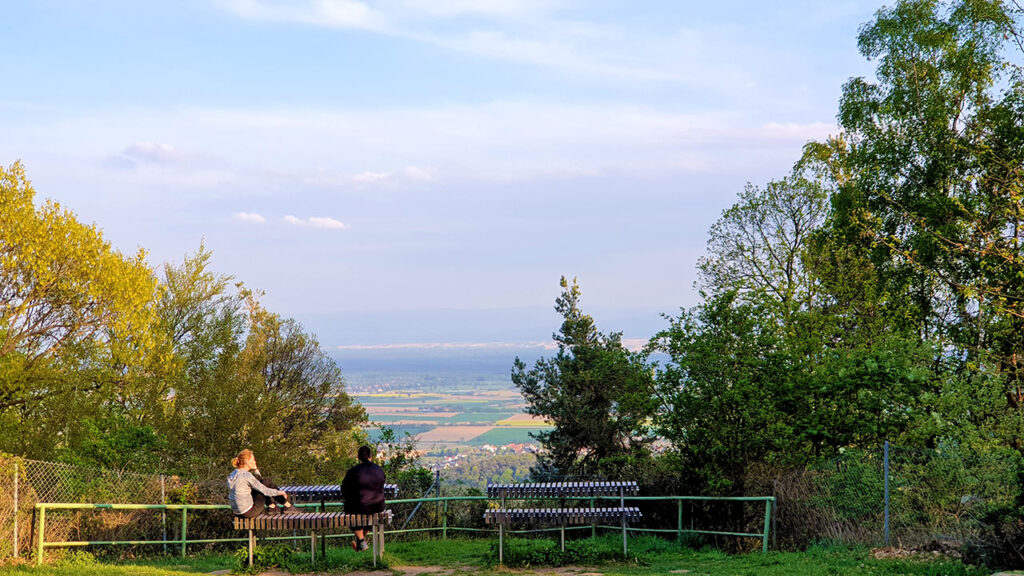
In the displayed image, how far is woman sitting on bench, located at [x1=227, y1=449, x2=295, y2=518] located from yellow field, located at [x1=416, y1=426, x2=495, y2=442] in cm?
9032

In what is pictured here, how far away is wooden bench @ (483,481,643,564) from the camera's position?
1170 cm

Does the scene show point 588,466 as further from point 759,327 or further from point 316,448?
point 759,327

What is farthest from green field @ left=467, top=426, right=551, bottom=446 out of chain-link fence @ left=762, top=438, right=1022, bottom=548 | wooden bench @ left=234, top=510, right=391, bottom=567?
wooden bench @ left=234, top=510, right=391, bottom=567

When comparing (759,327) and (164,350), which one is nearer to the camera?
(759,327)

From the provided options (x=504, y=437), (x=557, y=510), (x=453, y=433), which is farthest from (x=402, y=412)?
(x=557, y=510)

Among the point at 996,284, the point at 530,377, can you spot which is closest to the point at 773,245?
the point at 530,377

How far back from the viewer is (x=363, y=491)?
11.2 m

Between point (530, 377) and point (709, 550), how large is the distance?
81.6ft

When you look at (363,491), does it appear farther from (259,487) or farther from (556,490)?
(556,490)

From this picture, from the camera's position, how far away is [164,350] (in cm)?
3111

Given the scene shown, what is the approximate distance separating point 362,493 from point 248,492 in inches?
56.2

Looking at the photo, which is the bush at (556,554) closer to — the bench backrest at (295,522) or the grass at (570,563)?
the grass at (570,563)

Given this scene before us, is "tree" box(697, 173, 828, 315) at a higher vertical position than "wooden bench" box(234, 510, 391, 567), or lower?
higher

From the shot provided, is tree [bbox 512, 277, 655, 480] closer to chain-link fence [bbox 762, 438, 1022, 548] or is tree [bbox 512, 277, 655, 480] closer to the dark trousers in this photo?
chain-link fence [bbox 762, 438, 1022, 548]
